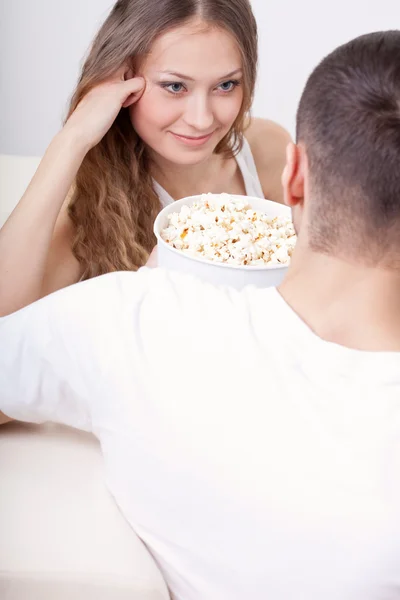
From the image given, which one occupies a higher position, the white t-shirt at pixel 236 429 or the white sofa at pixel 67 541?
the white t-shirt at pixel 236 429

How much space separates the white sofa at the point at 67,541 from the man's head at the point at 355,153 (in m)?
0.47

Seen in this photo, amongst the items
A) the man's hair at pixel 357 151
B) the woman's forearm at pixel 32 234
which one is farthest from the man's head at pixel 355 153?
the woman's forearm at pixel 32 234

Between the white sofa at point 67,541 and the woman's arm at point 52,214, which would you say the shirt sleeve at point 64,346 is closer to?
the white sofa at point 67,541

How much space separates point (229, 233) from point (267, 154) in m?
1.11

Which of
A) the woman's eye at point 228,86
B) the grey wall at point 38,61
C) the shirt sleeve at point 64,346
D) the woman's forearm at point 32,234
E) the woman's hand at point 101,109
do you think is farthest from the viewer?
the grey wall at point 38,61

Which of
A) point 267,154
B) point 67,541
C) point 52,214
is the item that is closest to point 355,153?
point 67,541

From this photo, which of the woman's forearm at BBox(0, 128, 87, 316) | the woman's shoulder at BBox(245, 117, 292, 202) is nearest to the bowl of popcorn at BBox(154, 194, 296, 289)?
the woman's forearm at BBox(0, 128, 87, 316)

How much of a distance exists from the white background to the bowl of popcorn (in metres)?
2.10

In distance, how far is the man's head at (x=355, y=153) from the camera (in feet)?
2.97

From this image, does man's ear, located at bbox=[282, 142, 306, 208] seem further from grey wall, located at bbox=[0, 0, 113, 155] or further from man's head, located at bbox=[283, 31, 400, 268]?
grey wall, located at bbox=[0, 0, 113, 155]

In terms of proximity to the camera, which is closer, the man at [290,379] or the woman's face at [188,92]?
the man at [290,379]

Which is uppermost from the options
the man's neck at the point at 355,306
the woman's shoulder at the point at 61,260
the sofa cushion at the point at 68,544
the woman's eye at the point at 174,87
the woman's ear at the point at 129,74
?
the woman's ear at the point at 129,74

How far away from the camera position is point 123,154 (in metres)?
1.94

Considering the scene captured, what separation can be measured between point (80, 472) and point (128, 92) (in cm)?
92
